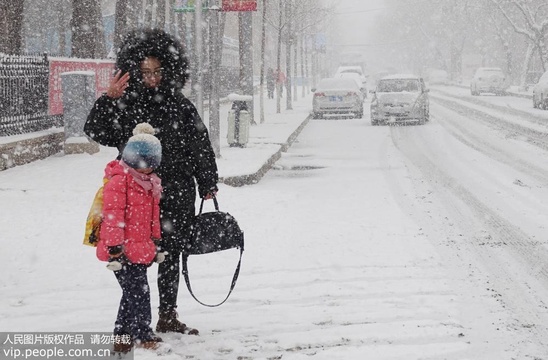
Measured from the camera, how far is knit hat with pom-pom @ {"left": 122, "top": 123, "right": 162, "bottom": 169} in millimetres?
4359

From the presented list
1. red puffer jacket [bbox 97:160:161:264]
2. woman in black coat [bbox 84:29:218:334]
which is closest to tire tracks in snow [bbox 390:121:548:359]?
woman in black coat [bbox 84:29:218:334]

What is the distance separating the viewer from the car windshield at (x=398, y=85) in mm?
25453

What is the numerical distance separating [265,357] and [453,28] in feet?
243

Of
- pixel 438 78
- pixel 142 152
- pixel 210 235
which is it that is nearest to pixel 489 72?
pixel 438 78

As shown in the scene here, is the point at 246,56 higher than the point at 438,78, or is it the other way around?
the point at 246,56

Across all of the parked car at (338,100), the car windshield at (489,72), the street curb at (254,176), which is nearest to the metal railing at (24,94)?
the street curb at (254,176)

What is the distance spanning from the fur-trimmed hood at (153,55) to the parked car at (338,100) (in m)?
23.5

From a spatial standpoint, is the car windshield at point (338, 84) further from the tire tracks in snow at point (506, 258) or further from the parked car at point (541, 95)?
the tire tracks in snow at point (506, 258)

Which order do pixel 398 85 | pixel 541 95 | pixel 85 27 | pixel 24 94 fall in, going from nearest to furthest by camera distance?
pixel 24 94 → pixel 85 27 → pixel 398 85 → pixel 541 95

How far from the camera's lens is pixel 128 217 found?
14.4 feet

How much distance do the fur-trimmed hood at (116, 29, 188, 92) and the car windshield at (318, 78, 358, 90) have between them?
77.5ft

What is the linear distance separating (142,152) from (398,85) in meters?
22.2

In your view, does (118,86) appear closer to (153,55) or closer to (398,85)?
(153,55)

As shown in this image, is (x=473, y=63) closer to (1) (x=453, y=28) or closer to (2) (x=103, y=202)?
(1) (x=453, y=28)
